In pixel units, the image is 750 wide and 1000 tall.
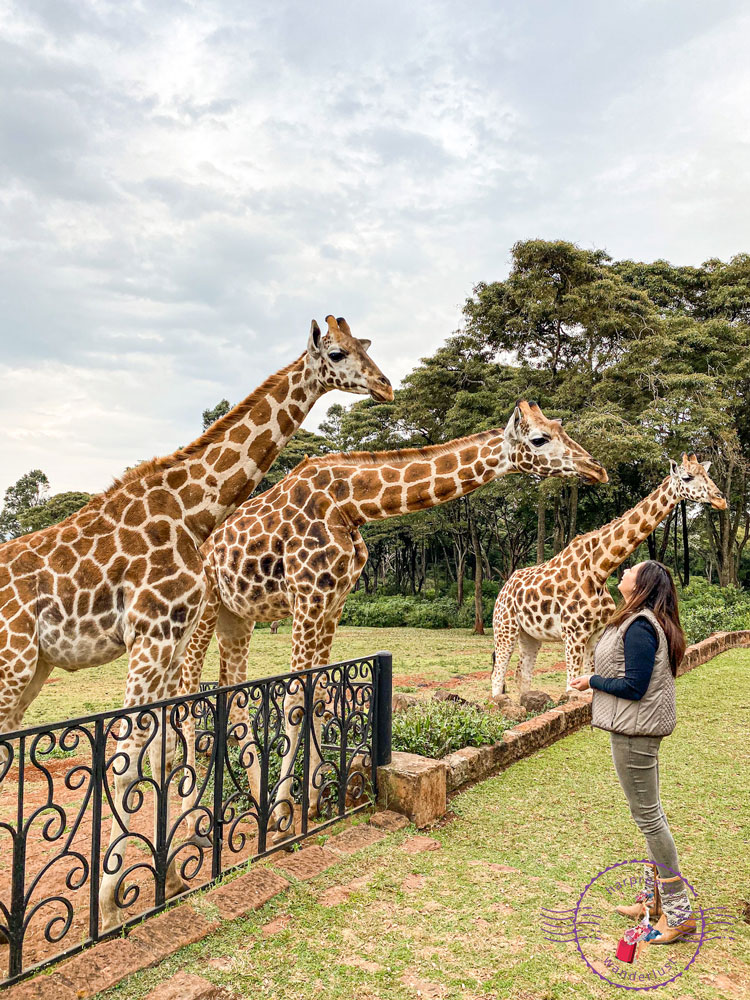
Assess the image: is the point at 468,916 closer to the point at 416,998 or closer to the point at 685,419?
the point at 416,998

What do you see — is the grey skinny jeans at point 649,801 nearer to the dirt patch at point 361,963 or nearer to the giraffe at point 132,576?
the dirt patch at point 361,963

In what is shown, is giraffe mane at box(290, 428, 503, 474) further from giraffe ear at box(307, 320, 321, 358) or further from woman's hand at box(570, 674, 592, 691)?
woman's hand at box(570, 674, 592, 691)

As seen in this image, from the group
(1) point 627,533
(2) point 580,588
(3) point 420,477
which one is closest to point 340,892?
(3) point 420,477

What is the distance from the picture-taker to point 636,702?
324cm

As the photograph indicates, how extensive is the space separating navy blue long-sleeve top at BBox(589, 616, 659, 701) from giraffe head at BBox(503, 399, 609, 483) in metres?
2.28

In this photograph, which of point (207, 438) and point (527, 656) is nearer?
point (207, 438)

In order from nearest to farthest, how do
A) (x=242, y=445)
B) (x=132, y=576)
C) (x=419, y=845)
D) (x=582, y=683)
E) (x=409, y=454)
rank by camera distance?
(x=582, y=683)
(x=132, y=576)
(x=242, y=445)
(x=419, y=845)
(x=409, y=454)

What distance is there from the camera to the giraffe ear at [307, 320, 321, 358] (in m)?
4.39

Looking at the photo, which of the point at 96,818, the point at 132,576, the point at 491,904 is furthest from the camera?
the point at 132,576

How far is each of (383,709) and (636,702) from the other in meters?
2.24

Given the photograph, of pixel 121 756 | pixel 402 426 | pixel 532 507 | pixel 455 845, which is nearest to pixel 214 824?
pixel 121 756

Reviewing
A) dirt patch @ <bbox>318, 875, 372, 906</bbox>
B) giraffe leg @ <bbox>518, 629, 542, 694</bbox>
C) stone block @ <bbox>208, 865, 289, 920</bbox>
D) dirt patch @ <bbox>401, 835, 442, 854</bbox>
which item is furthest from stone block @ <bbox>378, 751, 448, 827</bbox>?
giraffe leg @ <bbox>518, 629, 542, 694</bbox>

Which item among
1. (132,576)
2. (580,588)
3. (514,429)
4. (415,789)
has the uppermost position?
(514,429)

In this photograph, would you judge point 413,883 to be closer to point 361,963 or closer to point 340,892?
point 340,892
